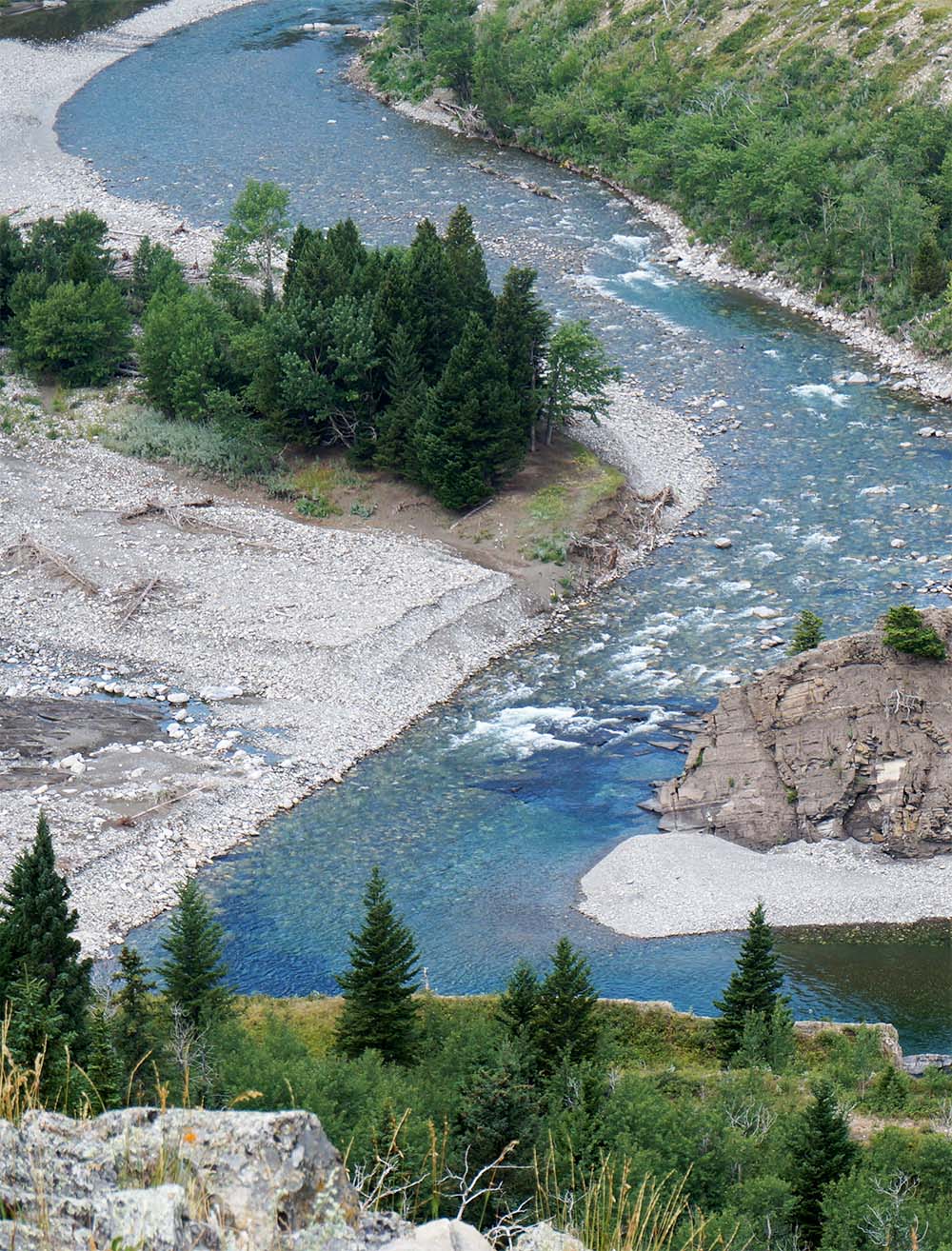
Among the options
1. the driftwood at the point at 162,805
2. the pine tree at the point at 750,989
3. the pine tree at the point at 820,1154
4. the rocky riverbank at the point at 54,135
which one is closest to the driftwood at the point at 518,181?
the rocky riverbank at the point at 54,135

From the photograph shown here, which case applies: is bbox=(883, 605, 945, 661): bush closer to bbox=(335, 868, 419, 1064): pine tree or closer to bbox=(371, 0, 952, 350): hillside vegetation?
bbox=(335, 868, 419, 1064): pine tree

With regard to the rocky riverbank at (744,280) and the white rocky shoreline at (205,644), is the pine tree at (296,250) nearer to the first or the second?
the white rocky shoreline at (205,644)

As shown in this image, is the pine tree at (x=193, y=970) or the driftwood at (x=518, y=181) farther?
the driftwood at (x=518, y=181)

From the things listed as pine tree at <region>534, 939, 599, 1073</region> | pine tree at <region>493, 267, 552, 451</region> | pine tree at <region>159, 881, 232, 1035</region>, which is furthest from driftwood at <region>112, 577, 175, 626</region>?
pine tree at <region>534, 939, 599, 1073</region>

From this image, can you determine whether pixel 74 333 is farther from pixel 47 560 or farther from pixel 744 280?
pixel 744 280

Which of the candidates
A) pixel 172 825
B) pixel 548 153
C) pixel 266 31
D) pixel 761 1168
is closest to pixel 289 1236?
pixel 761 1168

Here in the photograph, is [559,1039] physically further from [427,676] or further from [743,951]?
[427,676]

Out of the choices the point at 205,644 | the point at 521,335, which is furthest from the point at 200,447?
the point at 205,644
